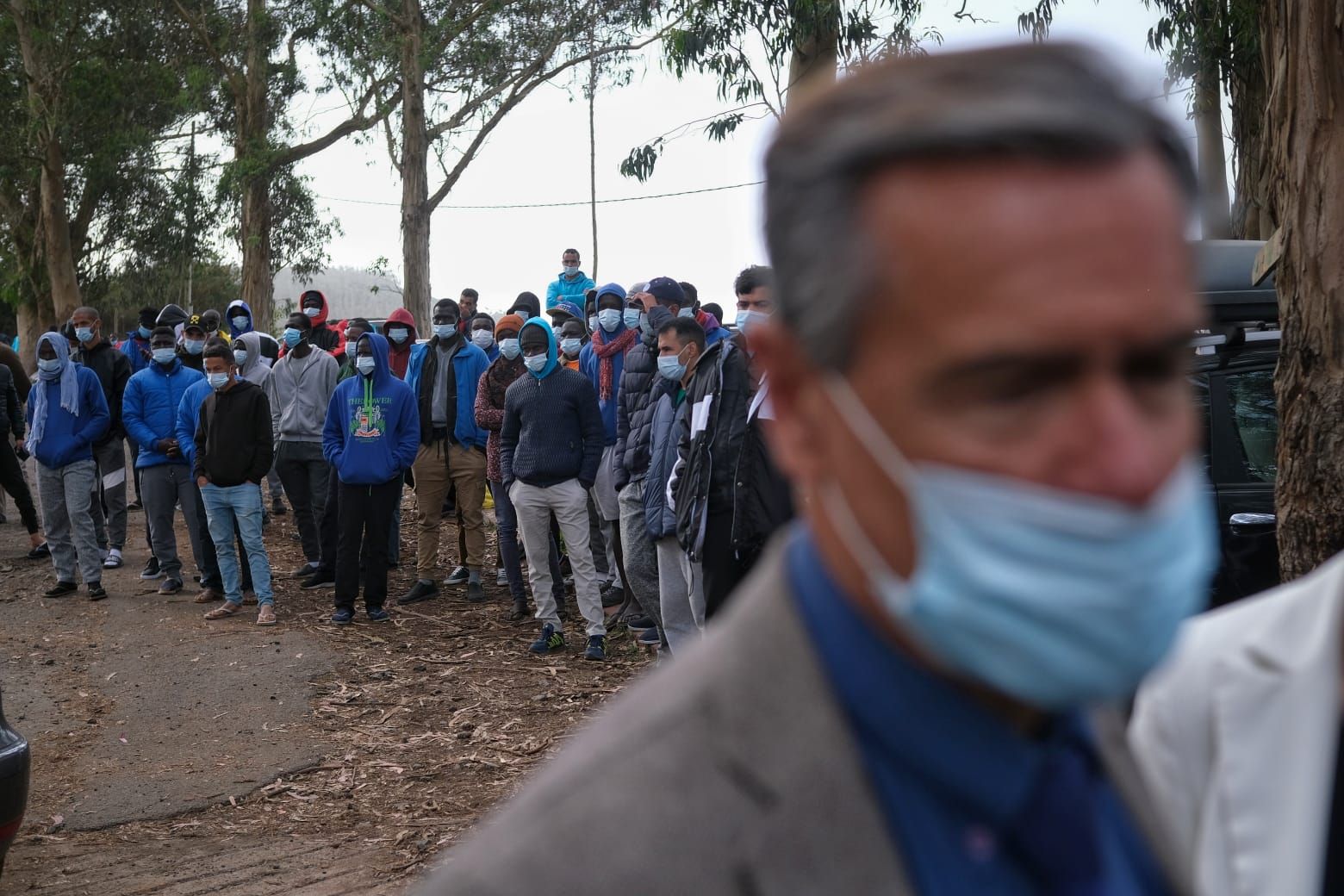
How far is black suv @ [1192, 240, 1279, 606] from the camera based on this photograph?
660 centimetres

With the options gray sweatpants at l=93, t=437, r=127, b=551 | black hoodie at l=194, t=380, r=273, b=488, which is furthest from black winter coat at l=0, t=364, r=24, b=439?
black hoodie at l=194, t=380, r=273, b=488

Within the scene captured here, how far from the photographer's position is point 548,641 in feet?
32.7

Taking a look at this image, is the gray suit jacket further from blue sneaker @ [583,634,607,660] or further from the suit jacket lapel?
blue sneaker @ [583,634,607,660]

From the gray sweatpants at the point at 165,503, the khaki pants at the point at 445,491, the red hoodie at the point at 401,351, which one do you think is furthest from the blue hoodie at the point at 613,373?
the gray sweatpants at the point at 165,503

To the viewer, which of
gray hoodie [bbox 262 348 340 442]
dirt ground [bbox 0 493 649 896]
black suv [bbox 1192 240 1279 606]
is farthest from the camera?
gray hoodie [bbox 262 348 340 442]

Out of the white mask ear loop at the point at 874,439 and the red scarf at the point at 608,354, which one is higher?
the white mask ear loop at the point at 874,439

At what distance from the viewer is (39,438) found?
12117mm

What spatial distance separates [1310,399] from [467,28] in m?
23.9

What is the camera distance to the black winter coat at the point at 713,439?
704 cm

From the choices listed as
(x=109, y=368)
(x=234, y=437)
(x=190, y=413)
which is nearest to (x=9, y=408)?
(x=109, y=368)

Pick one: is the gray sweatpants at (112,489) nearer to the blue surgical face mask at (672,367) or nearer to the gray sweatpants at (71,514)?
the gray sweatpants at (71,514)

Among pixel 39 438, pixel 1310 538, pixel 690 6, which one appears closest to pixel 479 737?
pixel 1310 538

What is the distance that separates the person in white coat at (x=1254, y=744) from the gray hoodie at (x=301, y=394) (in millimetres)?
11452

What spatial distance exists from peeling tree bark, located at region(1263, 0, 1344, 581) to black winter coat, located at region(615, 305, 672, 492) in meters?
4.55
